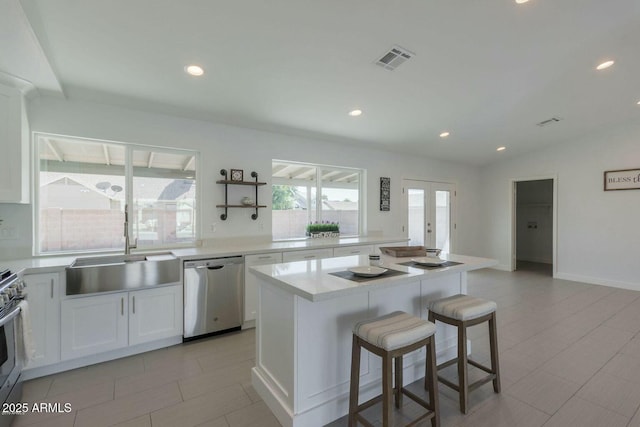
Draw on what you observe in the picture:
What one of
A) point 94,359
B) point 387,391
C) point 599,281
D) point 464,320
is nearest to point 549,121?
point 599,281

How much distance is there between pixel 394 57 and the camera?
265cm

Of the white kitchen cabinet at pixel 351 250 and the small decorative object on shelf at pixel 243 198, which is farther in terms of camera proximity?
the white kitchen cabinet at pixel 351 250

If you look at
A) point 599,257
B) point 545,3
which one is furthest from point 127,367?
point 599,257

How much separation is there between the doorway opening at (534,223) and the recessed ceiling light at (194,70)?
25.8 feet

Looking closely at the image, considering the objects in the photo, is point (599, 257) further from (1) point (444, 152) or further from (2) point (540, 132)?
(1) point (444, 152)

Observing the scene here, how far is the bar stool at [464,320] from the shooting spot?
6.36 ft

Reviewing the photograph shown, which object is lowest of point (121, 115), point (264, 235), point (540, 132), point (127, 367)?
point (127, 367)

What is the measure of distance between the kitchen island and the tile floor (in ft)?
0.50

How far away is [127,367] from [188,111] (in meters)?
2.60

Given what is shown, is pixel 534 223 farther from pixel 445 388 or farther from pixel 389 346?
pixel 389 346

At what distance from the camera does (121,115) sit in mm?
3145

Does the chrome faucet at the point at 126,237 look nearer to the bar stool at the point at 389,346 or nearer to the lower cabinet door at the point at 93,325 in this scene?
the lower cabinet door at the point at 93,325

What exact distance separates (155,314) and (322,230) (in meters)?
2.53

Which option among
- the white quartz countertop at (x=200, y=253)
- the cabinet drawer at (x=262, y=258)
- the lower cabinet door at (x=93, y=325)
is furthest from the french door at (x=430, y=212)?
the lower cabinet door at (x=93, y=325)
